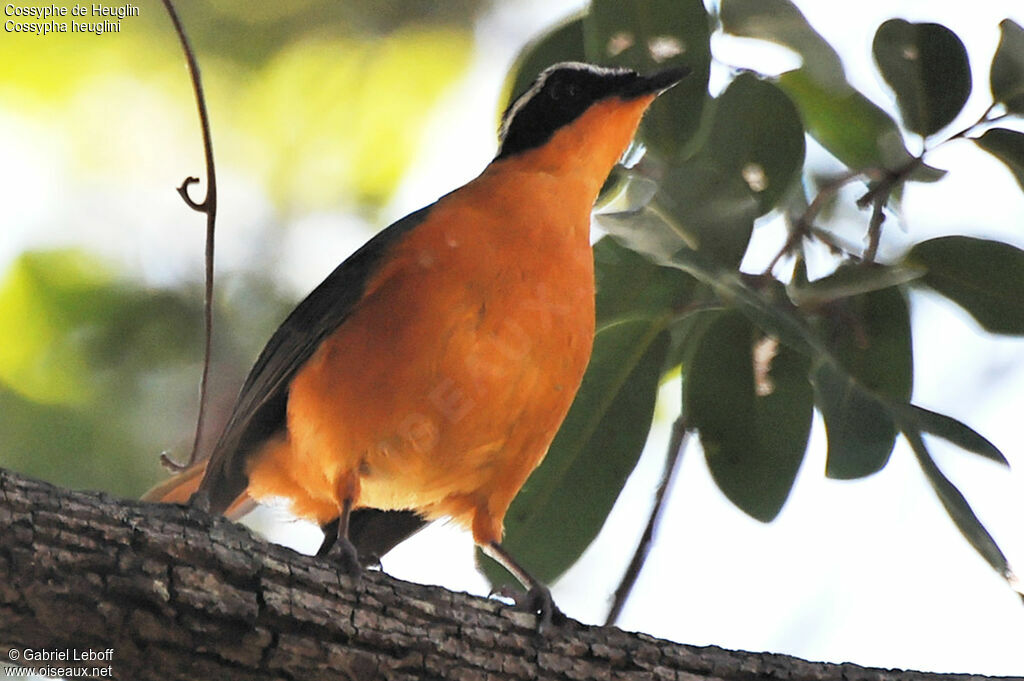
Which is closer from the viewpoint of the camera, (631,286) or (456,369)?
(456,369)

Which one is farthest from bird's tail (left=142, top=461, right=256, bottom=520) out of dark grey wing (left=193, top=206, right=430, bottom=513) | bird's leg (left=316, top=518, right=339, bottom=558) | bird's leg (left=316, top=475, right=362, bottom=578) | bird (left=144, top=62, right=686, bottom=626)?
bird's leg (left=316, top=475, right=362, bottom=578)

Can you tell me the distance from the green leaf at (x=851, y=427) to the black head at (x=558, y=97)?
47.3 inches

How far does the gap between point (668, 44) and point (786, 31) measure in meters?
0.41

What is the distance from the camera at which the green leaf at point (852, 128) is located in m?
3.85

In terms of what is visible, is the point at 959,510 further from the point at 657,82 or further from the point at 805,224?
the point at 657,82

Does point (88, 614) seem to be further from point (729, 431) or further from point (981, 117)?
point (981, 117)

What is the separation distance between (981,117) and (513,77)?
1603mm

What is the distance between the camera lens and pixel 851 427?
Result: 135 inches

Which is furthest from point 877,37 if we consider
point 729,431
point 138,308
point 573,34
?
point 138,308

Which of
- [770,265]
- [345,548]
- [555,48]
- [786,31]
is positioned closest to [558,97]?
[555,48]

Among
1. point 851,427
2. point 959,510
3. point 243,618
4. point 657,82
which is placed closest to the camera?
point 243,618

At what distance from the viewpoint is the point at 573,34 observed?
4.28 metres

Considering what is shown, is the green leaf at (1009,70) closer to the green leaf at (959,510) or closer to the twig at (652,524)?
the green leaf at (959,510)

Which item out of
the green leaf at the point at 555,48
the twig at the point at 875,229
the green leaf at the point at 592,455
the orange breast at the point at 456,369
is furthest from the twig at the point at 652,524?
the green leaf at the point at 555,48
